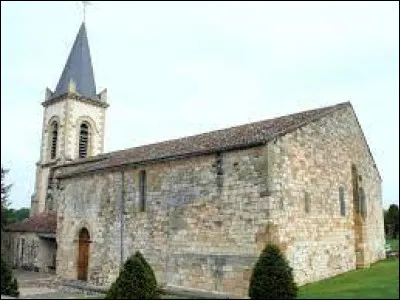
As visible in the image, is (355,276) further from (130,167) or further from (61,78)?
(61,78)

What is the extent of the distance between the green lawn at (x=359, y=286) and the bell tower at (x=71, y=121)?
2211 centimetres

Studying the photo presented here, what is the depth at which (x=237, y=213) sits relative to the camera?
17.3 meters

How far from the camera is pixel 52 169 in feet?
115

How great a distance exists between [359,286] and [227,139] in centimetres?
768

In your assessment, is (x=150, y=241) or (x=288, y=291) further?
(x=150, y=241)

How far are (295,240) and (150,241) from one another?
6.23 metres

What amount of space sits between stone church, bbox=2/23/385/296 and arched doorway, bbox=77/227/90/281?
0.05 metres

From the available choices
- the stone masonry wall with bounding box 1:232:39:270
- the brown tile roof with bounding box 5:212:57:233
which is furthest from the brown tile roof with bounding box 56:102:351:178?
the stone masonry wall with bounding box 1:232:39:270

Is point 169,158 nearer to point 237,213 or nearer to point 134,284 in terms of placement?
point 237,213

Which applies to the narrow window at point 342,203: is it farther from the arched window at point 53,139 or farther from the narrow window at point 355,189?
the arched window at point 53,139

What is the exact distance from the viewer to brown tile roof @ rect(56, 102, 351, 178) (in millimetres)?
17938

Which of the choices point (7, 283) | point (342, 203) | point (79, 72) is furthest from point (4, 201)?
point (79, 72)

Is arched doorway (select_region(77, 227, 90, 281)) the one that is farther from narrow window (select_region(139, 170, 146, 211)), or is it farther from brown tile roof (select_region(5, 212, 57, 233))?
brown tile roof (select_region(5, 212, 57, 233))

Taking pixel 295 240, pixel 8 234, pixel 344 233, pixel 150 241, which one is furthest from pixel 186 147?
pixel 8 234
